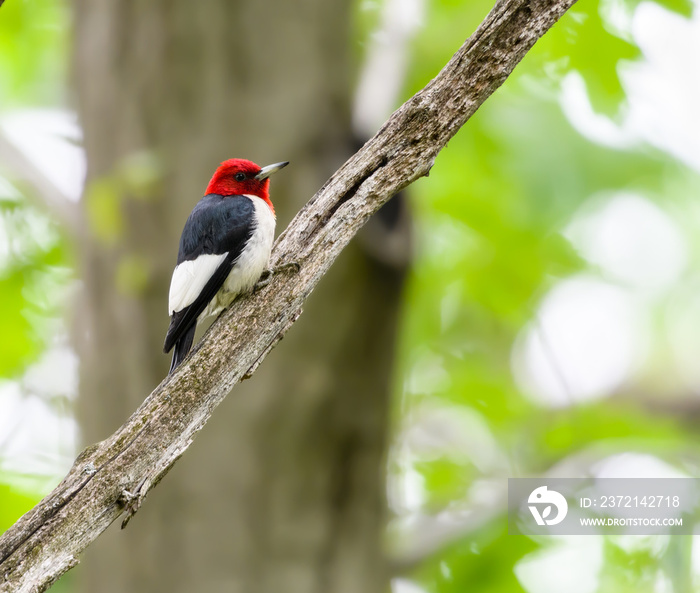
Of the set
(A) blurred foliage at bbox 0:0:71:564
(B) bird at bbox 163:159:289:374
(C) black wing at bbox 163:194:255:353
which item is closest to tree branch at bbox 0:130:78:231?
(A) blurred foliage at bbox 0:0:71:564

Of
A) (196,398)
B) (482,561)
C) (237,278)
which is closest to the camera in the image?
(196,398)

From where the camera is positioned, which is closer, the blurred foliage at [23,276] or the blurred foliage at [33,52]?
the blurred foliage at [23,276]

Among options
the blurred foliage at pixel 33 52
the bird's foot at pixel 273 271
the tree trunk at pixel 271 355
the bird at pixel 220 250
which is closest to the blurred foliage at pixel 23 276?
the blurred foliage at pixel 33 52

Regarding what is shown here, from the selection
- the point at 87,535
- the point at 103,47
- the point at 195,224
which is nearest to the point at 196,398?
the point at 87,535

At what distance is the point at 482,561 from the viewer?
19.6 ft

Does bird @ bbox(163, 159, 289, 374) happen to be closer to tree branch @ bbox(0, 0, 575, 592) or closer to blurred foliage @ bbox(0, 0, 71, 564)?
tree branch @ bbox(0, 0, 575, 592)

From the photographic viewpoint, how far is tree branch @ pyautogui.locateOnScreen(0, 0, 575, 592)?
2057mm

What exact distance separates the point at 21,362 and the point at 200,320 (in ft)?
14.1

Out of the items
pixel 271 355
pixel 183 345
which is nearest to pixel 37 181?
pixel 271 355

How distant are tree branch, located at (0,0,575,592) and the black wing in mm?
240

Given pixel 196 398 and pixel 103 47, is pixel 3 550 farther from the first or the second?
pixel 103 47

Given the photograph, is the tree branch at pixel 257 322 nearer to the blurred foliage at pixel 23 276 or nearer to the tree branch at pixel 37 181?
the tree branch at pixel 37 181

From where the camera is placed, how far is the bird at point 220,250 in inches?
106

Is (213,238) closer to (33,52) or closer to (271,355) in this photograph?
(271,355)
